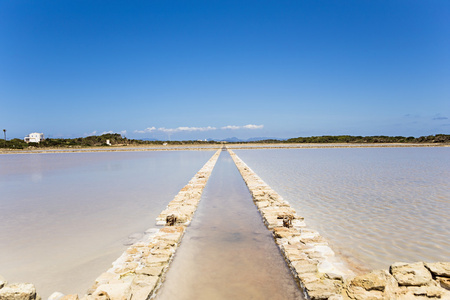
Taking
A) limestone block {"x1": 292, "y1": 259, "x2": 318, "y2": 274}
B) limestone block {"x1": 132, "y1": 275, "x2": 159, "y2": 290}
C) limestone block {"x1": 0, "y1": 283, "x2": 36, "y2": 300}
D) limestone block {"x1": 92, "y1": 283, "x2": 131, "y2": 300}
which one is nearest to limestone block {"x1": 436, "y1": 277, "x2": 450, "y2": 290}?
limestone block {"x1": 292, "y1": 259, "x2": 318, "y2": 274}

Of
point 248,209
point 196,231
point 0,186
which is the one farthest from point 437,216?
point 0,186

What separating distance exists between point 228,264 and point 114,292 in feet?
4.23

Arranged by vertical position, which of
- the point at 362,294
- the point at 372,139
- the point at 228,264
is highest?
the point at 372,139

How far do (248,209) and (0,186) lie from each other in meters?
8.46

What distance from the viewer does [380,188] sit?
7.73 metres

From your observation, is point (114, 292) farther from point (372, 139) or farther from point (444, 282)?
point (372, 139)

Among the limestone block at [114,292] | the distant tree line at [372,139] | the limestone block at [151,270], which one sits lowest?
the limestone block at [151,270]

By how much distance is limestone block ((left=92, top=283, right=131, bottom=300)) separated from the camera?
2.42 metres

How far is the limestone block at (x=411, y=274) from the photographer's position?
2.65m

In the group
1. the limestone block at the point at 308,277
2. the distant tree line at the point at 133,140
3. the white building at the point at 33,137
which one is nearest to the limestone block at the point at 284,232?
the limestone block at the point at 308,277

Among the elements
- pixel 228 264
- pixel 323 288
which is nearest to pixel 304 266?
pixel 323 288

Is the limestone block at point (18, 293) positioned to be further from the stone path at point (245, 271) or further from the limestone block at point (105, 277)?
the limestone block at point (105, 277)

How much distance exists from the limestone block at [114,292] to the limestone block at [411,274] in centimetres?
256

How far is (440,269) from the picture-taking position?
9.24ft
